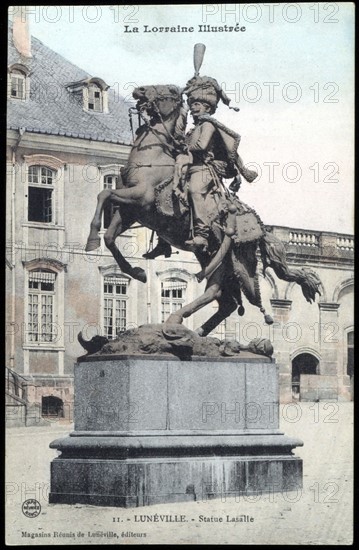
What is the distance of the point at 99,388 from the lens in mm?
14844

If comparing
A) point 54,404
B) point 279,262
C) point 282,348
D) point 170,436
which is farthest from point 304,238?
point 170,436

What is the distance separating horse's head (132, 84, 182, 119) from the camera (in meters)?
15.6

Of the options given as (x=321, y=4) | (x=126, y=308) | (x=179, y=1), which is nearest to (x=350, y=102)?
(x=321, y=4)

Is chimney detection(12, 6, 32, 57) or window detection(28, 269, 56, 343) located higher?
chimney detection(12, 6, 32, 57)

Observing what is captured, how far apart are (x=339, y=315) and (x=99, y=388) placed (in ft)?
19.0

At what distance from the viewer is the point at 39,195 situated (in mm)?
21328

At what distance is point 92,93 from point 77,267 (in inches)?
100.0

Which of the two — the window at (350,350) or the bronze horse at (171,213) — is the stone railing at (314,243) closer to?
the window at (350,350)

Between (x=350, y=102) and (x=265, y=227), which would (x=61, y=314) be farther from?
(x=350, y=102)

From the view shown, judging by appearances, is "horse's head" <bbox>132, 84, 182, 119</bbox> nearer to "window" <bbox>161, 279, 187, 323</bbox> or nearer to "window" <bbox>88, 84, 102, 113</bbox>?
"window" <bbox>88, 84, 102, 113</bbox>

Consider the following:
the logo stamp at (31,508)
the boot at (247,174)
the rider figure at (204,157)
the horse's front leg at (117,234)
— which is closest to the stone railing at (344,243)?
the boot at (247,174)

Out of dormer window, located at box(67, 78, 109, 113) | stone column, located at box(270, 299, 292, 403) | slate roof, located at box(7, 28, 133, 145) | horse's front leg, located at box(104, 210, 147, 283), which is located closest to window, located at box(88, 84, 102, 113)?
dormer window, located at box(67, 78, 109, 113)

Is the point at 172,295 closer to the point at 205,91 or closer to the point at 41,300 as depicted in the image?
the point at 41,300

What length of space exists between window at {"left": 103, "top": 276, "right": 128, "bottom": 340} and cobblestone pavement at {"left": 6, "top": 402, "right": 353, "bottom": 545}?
14.4 ft
